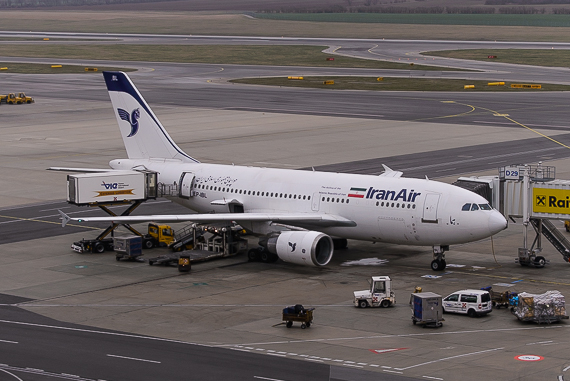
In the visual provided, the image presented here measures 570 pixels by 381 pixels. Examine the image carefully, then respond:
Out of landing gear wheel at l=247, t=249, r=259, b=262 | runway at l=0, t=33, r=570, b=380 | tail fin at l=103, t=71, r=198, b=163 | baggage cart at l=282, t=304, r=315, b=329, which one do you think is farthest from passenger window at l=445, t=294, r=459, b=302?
tail fin at l=103, t=71, r=198, b=163

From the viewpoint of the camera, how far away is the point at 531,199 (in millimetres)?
49500

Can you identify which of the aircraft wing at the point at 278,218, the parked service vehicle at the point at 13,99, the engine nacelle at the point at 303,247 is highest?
the parked service vehicle at the point at 13,99

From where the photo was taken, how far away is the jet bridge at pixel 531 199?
160 feet

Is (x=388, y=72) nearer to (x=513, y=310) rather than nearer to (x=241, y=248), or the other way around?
(x=241, y=248)

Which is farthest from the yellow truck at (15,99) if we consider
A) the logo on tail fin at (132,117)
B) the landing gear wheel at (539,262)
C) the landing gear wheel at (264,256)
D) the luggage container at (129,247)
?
the landing gear wheel at (539,262)

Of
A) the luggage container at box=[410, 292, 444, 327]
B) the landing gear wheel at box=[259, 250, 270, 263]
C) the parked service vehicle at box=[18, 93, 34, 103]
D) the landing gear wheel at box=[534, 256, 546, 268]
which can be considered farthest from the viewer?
the parked service vehicle at box=[18, 93, 34, 103]

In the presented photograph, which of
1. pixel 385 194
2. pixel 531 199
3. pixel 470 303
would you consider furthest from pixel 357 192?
pixel 470 303

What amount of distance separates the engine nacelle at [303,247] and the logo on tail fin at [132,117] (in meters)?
15.7

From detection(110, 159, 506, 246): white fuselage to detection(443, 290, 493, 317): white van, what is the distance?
737 centimetres

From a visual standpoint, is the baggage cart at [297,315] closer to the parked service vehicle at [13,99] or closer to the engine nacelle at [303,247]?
the engine nacelle at [303,247]

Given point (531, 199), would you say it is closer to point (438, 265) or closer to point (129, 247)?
point (438, 265)

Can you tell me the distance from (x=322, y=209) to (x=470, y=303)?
45.0 feet

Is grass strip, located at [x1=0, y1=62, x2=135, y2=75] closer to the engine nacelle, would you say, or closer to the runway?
the runway

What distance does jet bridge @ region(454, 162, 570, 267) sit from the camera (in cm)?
4862
